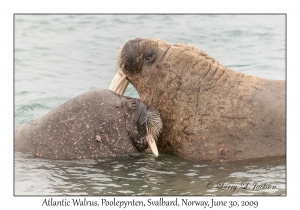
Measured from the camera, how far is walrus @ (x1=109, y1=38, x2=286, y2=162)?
10609 millimetres

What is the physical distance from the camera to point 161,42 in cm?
1145

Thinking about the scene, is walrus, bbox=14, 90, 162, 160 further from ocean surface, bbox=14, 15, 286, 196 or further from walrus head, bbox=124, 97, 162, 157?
ocean surface, bbox=14, 15, 286, 196

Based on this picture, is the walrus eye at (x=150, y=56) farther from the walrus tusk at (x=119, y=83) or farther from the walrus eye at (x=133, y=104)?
the walrus eye at (x=133, y=104)

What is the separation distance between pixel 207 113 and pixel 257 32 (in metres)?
13.7

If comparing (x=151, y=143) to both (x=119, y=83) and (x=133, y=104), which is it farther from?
(x=119, y=83)

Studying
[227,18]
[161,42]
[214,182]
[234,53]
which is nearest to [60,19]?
[227,18]

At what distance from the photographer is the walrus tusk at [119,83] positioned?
38.3 ft

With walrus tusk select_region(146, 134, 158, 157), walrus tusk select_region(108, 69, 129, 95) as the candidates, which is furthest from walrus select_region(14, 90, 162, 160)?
walrus tusk select_region(108, 69, 129, 95)

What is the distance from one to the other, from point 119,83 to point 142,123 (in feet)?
3.61

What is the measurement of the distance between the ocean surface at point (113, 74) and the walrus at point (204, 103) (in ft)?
0.90

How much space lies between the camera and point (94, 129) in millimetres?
10828

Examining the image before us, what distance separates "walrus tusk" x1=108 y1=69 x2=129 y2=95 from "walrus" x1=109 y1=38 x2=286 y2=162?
169mm

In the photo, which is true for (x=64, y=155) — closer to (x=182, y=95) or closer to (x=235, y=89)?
(x=182, y=95)

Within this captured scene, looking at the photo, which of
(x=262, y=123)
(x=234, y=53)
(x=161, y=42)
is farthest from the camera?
(x=234, y=53)
